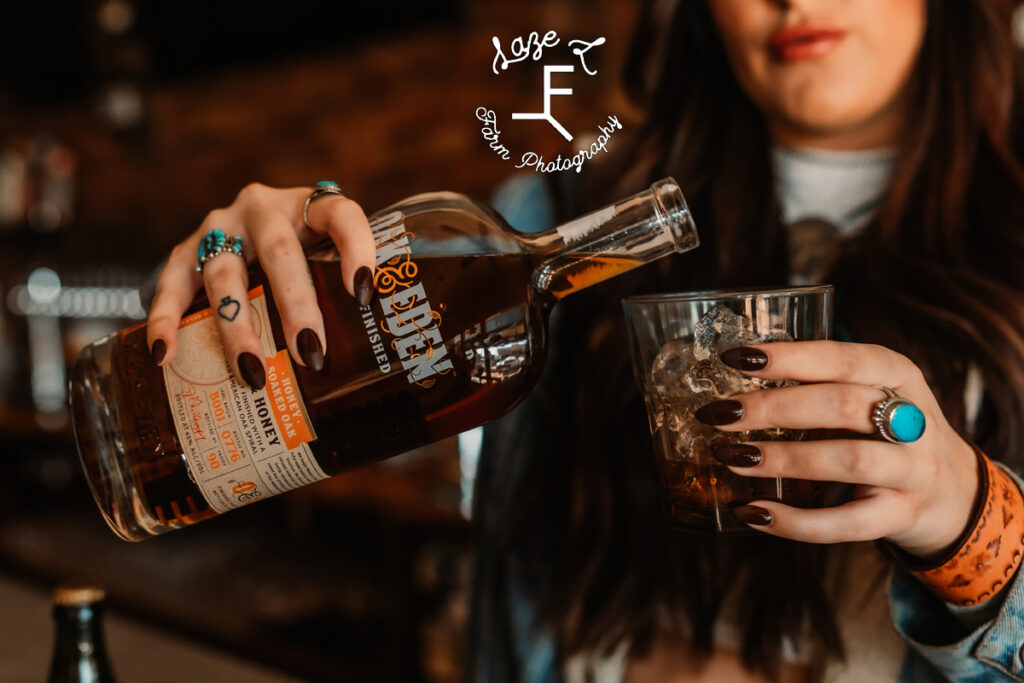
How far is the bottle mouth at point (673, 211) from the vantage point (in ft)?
1.88

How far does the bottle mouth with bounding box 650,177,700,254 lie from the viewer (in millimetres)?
572

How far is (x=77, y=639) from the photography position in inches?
23.1

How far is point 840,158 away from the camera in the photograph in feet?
3.10

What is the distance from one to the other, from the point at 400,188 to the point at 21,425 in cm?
177

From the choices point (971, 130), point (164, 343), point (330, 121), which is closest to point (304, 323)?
point (164, 343)

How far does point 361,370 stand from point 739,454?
0.26 metres

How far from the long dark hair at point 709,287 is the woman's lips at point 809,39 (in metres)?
0.19

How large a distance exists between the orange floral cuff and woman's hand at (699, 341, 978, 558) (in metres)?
0.05

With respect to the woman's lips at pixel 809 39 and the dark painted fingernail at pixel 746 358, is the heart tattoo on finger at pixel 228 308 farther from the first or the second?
the woman's lips at pixel 809 39

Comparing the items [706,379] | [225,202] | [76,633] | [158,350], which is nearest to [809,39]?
[706,379]

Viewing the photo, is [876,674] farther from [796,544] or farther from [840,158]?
[840,158]

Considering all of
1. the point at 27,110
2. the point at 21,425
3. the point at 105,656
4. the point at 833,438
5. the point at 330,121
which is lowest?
the point at 21,425

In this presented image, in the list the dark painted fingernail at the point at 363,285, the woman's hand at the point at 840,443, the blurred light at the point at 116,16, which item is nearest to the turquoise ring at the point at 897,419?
the woman's hand at the point at 840,443

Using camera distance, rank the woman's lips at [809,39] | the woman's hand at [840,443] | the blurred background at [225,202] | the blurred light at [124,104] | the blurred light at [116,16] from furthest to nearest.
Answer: the blurred light at [124,104] → the blurred light at [116,16] → the blurred background at [225,202] → the woman's lips at [809,39] → the woman's hand at [840,443]
